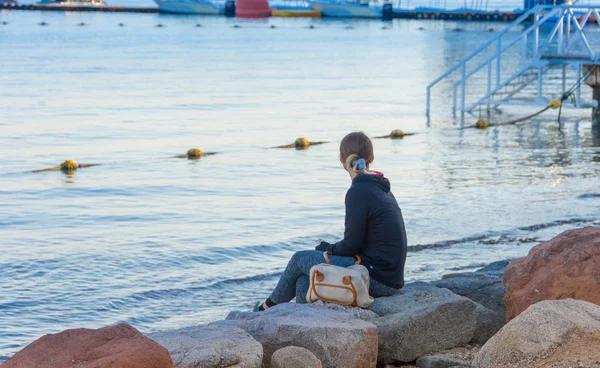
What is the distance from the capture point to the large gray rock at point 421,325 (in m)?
5.72

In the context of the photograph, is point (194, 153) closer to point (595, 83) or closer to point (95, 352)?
point (595, 83)

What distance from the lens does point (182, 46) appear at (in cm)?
6359

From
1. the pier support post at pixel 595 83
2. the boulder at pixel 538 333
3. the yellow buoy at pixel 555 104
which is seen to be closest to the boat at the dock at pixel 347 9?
the pier support post at pixel 595 83

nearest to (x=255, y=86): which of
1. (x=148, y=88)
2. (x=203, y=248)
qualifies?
(x=148, y=88)

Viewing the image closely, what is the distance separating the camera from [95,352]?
452 cm

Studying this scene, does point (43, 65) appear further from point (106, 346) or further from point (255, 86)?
point (106, 346)

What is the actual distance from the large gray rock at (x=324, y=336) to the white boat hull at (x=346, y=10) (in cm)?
11657

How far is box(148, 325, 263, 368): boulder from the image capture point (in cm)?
490

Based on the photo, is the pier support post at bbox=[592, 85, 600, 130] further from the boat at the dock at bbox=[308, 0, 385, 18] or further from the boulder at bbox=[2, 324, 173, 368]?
the boat at the dock at bbox=[308, 0, 385, 18]

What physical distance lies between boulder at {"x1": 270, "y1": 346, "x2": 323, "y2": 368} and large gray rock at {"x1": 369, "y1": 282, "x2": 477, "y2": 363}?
0.70m

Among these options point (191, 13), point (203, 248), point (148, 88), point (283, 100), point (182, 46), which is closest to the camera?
point (203, 248)

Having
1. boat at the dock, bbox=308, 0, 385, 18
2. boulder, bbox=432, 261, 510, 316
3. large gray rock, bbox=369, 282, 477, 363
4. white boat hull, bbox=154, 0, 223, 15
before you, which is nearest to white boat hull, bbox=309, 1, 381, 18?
boat at the dock, bbox=308, 0, 385, 18

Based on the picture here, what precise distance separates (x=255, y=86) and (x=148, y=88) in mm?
3639

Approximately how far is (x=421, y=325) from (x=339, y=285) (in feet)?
1.75
